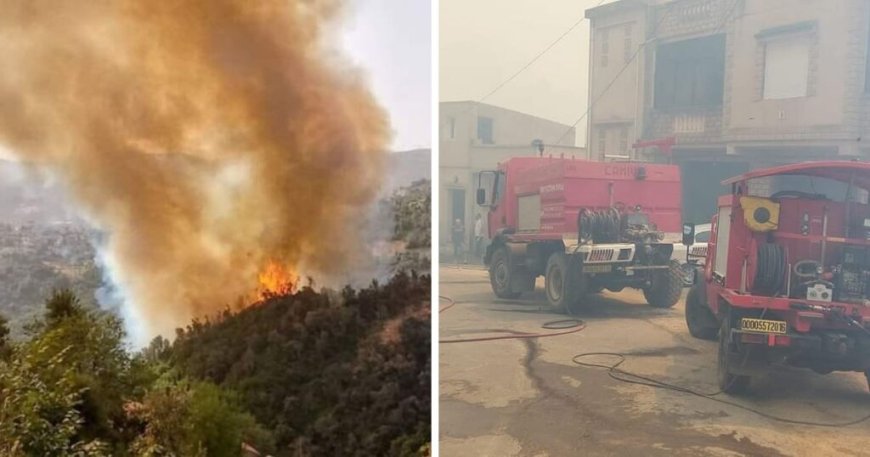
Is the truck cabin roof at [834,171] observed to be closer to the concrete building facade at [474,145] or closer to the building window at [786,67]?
the building window at [786,67]

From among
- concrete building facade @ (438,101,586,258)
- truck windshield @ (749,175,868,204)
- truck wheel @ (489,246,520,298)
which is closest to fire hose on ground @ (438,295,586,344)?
truck wheel @ (489,246,520,298)

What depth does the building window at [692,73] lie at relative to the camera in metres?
2.29

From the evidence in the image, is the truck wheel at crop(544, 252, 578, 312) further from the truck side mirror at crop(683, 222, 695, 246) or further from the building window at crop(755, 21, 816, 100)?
the building window at crop(755, 21, 816, 100)

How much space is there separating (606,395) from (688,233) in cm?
70

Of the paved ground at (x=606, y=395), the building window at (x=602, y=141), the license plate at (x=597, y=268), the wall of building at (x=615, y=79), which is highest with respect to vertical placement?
the wall of building at (x=615, y=79)

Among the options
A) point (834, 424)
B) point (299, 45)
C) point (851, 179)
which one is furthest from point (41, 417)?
point (851, 179)

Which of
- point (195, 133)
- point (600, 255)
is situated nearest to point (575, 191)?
point (600, 255)

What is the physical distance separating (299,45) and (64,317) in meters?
1.27

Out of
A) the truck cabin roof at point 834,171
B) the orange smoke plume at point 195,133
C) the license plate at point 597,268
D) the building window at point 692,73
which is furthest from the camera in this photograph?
the license plate at point 597,268

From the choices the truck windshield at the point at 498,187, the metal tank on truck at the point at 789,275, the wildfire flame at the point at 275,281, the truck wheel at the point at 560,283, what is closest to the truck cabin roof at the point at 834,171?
the metal tank on truck at the point at 789,275

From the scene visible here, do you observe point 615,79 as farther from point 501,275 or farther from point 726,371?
point 726,371

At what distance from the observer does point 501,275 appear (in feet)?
8.08

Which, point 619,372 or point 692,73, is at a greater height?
point 692,73

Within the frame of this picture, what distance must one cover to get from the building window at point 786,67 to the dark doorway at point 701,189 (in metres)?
0.33
